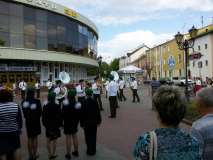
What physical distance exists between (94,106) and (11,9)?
24.5m

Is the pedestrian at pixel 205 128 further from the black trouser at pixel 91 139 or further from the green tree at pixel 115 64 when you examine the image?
the green tree at pixel 115 64

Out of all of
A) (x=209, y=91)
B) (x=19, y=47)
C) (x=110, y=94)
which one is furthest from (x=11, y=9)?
(x=209, y=91)

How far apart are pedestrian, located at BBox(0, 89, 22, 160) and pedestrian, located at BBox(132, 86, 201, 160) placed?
2.88 meters

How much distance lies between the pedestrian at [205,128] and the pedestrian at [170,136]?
1.93ft

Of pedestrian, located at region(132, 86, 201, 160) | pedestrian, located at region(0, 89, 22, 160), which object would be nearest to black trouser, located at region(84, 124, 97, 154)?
pedestrian, located at region(0, 89, 22, 160)

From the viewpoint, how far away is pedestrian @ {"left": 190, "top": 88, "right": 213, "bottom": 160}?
2.09 meters

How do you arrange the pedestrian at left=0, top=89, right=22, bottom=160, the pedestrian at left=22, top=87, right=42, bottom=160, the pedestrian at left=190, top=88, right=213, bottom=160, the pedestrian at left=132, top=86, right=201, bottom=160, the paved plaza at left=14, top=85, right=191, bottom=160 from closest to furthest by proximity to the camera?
1. the pedestrian at left=132, top=86, right=201, bottom=160
2. the pedestrian at left=190, top=88, right=213, bottom=160
3. the pedestrian at left=0, top=89, right=22, bottom=160
4. the pedestrian at left=22, top=87, right=42, bottom=160
5. the paved plaza at left=14, top=85, right=191, bottom=160

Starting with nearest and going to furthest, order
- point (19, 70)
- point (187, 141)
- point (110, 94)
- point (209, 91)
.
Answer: point (187, 141) → point (209, 91) → point (110, 94) → point (19, 70)

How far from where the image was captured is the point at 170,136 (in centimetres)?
155

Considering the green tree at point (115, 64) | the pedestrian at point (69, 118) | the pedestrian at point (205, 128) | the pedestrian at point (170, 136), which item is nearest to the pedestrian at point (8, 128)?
the pedestrian at point (69, 118)

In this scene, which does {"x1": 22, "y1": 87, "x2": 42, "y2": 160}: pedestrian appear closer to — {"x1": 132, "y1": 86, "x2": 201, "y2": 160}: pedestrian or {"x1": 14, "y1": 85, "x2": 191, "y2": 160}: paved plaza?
{"x1": 14, "y1": 85, "x2": 191, "y2": 160}: paved plaza

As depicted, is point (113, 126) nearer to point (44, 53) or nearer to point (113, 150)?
point (113, 150)

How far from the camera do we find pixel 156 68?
2087 inches

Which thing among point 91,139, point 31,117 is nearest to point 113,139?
point 91,139
